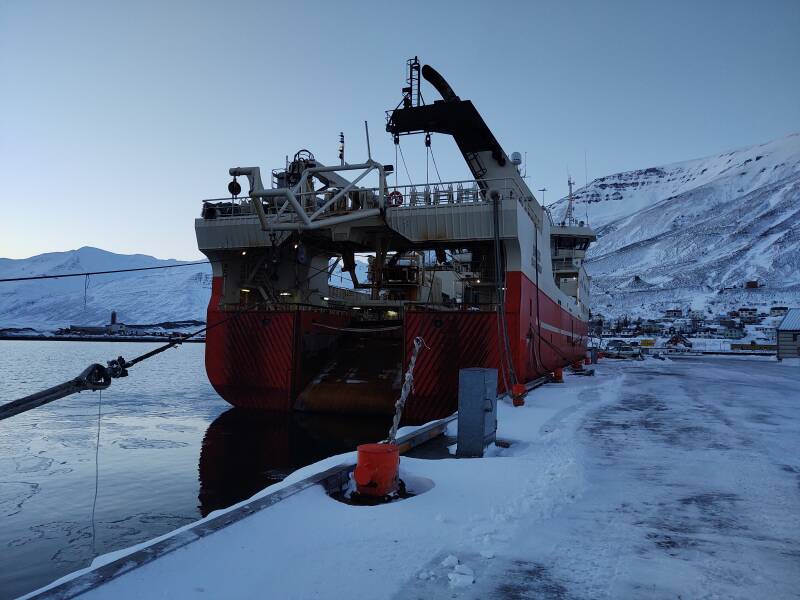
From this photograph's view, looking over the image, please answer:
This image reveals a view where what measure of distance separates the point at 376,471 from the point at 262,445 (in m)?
9.45

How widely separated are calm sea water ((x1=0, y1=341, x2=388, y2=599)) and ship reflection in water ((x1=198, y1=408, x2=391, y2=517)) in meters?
0.03

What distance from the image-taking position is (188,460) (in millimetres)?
12602

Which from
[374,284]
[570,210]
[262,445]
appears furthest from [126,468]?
[570,210]

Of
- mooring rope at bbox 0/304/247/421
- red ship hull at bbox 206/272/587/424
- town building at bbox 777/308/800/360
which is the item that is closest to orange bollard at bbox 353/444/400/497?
mooring rope at bbox 0/304/247/421

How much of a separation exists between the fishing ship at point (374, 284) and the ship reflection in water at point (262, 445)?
73 centimetres

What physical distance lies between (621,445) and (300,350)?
460 inches

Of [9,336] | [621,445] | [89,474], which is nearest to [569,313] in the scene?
[621,445]

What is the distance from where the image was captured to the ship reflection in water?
34.9 ft

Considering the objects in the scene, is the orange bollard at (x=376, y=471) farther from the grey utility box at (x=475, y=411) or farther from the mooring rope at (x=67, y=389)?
the mooring rope at (x=67, y=389)

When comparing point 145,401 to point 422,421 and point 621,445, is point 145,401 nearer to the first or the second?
point 422,421

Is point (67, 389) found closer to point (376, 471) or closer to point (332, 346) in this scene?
point (376, 471)

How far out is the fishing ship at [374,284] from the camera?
16.8 meters

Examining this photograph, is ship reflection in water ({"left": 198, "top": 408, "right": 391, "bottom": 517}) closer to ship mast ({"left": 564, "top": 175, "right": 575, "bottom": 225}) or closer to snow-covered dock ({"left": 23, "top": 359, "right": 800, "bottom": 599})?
snow-covered dock ({"left": 23, "top": 359, "right": 800, "bottom": 599})

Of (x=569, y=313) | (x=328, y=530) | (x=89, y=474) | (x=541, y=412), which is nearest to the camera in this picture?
(x=328, y=530)
